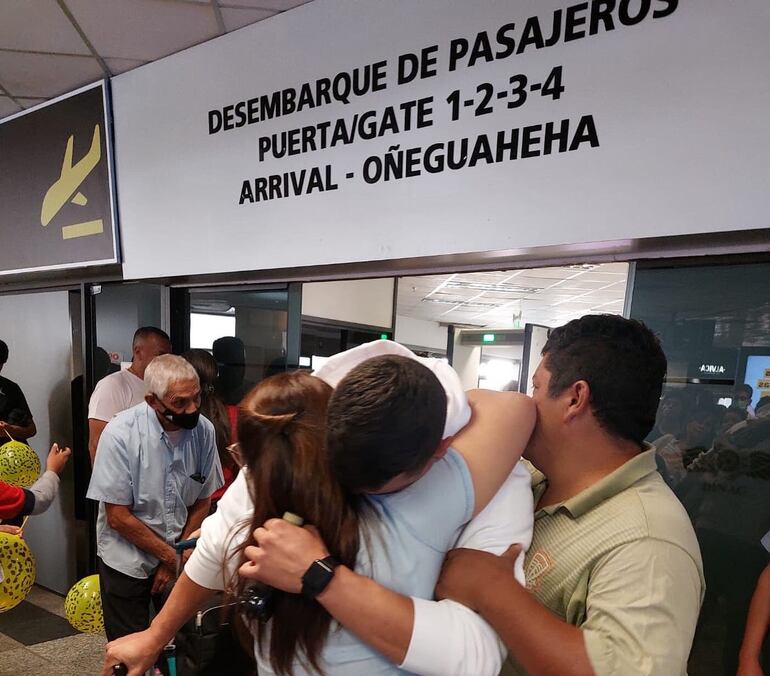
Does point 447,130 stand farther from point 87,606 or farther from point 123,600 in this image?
point 87,606

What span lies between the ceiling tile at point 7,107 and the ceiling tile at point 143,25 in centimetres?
93

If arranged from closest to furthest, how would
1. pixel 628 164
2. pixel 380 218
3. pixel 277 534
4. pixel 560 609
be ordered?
pixel 277 534 < pixel 560 609 < pixel 628 164 < pixel 380 218

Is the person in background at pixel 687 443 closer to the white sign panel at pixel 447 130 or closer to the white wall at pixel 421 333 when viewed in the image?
the white sign panel at pixel 447 130

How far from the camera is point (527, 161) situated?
1.47 meters

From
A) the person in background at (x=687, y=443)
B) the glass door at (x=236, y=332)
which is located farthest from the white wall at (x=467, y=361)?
the person in background at (x=687, y=443)

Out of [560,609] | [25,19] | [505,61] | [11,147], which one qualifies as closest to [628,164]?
[505,61]

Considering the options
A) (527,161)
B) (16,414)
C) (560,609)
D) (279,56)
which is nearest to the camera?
(560,609)

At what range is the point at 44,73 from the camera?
2447mm

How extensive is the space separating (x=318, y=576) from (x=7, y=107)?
11.2ft

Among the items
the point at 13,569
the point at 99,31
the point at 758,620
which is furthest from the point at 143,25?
the point at 758,620

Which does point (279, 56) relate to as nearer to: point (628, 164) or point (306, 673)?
point (628, 164)

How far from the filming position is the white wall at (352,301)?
4.09 meters

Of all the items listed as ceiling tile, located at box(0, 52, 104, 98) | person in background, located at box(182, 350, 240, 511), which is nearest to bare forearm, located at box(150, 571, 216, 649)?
person in background, located at box(182, 350, 240, 511)

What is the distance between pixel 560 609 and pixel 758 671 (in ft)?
2.50
